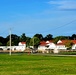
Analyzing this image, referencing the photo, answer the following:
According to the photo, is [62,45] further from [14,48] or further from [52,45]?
[14,48]

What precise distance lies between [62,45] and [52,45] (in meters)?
10.5

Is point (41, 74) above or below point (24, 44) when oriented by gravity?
below

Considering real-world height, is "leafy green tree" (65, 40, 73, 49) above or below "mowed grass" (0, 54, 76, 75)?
above

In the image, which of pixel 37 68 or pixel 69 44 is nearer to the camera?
pixel 37 68

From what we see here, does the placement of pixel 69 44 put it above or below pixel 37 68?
above

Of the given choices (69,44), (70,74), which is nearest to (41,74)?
(70,74)

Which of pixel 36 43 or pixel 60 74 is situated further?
pixel 36 43

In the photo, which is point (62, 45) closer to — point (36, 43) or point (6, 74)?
point (36, 43)

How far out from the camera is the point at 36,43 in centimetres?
18350

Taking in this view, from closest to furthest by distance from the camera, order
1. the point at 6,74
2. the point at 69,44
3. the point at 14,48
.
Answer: the point at 6,74, the point at 69,44, the point at 14,48

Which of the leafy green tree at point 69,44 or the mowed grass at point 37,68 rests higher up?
the leafy green tree at point 69,44

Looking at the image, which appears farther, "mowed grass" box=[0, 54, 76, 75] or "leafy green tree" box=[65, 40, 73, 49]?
"leafy green tree" box=[65, 40, 73, 49]

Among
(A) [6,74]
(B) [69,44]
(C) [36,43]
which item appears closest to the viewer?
(A) [6,74]

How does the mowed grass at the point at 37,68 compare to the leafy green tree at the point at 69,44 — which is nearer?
the mowed grass at the point at 37,68
